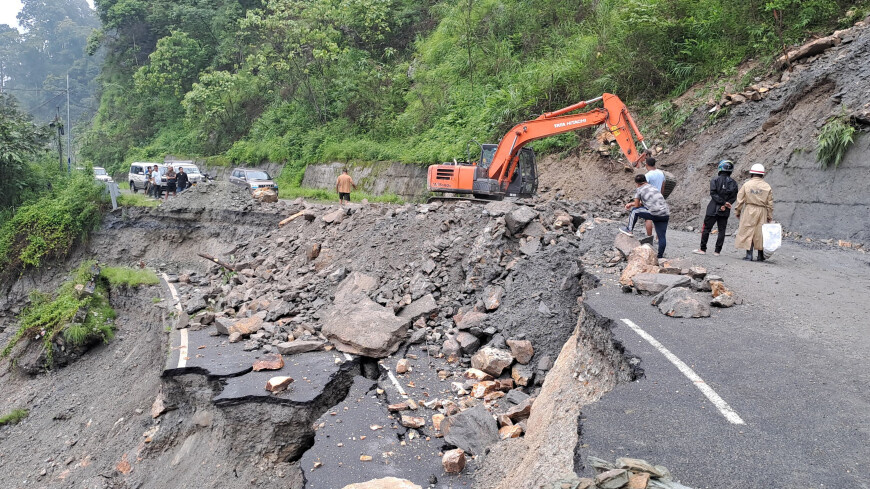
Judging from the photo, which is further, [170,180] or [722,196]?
[170,180]

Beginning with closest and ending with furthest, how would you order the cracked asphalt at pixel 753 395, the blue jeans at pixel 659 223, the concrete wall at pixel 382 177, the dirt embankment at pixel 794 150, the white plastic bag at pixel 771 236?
the cracked asphalt at pixel 753 395 → the white plastic bag at pixel 771 236 → the blue jeans at pixel 659 223 → the dirt embankment at pixel 794 150 → the concrete wall at pixel 382 177

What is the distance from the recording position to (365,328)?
815 centimetres

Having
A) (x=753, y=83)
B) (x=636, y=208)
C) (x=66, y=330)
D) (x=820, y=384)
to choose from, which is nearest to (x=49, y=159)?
(x=66, y=330)

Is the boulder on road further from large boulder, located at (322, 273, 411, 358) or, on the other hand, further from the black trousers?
the black trousers

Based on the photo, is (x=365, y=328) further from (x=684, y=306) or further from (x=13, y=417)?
(x=13, y=417)

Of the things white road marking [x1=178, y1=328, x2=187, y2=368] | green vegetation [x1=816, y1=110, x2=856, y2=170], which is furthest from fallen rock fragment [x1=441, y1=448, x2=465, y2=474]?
green vegetation [x1=816, y1=110, x2=856, y2=170]

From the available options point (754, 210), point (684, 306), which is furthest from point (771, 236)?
point (684, 306)

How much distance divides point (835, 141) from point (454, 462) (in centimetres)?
997

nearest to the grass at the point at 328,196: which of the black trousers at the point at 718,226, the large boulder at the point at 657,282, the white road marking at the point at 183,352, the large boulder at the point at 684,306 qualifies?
the white road marking at the point at 183,352

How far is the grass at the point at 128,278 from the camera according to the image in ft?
50.5

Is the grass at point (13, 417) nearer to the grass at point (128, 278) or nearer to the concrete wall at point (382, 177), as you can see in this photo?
the grass at point (128, 278)

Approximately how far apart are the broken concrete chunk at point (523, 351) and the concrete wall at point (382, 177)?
585 inches

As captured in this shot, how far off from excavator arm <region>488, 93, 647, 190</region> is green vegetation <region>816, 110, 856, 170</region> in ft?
10.6

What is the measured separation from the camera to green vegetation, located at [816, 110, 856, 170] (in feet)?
34.4
